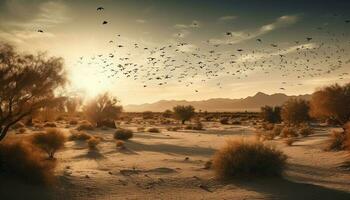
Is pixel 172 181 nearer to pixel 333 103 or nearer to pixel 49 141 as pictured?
pixel 49 141

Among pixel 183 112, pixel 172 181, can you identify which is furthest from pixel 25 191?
pixel 183 112

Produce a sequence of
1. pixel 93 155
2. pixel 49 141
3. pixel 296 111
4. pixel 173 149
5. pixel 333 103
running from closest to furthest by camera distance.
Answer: pixel 49 141 < pixel 93 155 < pixel 173 149 < pixel 333 103 < pixel 296 111

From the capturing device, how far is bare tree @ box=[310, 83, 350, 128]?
28844 millimetres

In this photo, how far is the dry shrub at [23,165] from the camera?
12.9 metres

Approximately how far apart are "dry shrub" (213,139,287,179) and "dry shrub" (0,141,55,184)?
19.6 feet

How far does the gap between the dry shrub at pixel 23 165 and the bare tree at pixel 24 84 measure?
9.03 feet

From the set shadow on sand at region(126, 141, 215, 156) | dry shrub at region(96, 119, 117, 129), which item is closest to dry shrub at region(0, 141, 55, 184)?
shadow on sand at region(126, 141, 215, 156)

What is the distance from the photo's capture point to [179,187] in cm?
1361

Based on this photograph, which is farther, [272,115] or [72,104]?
[272,115]

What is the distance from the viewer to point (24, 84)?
56.1ft

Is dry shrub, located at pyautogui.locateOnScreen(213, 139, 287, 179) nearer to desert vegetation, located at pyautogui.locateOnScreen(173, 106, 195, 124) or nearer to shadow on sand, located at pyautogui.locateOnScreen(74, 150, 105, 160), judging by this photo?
shadow on sand, located at pyautogui.locateOnScreen(74, 150, 105, 160)

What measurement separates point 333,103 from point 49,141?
20.2m

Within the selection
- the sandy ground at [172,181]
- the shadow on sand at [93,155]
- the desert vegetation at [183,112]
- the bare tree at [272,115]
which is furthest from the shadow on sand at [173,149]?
the bare tree at [272,115]

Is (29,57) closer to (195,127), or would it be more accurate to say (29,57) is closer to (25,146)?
(25,146)
